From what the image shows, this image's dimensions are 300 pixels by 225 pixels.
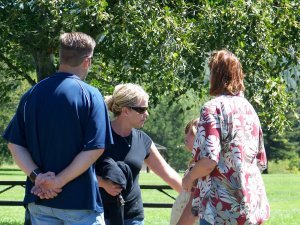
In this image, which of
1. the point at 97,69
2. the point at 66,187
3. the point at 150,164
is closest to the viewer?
the point at 66,187

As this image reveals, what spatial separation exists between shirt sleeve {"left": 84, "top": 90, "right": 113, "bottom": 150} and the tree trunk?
30.3ft

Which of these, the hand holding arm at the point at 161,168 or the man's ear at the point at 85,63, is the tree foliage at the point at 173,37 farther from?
the man's ear at the point at 85,63

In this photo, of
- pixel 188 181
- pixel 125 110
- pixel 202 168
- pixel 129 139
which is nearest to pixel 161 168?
pixel 129 139

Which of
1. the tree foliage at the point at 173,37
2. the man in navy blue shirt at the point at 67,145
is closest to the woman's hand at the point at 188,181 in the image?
the man in navy blue shirt at the point at 67,145

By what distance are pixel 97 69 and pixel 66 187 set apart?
10792 mm

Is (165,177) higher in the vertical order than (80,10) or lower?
lower

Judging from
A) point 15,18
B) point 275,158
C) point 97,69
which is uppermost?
point 15,18

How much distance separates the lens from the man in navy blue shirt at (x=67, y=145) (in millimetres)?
4164

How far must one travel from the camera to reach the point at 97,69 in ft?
48.9

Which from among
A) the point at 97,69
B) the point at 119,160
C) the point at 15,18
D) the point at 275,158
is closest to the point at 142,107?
the point at 119,160

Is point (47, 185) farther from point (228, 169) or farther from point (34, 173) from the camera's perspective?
Answer: point (228, 169)

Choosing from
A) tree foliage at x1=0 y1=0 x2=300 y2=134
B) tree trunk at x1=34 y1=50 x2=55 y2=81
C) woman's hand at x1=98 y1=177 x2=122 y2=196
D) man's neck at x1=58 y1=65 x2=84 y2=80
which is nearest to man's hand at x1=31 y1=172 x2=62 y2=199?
man's neck at x1=58 y1=65 x2=84 y2=80

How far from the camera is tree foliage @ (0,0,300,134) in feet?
35.1

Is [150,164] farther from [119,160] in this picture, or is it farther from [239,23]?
[239,23]
